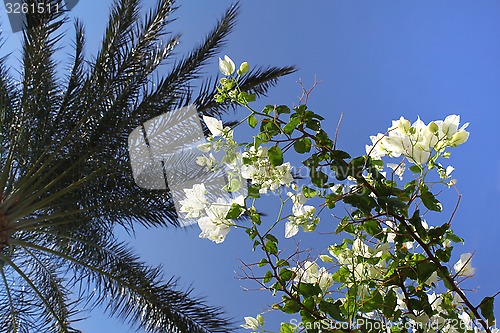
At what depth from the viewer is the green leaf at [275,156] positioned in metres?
1.80

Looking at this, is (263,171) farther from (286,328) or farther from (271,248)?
(286,328)

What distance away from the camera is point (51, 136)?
236 inches

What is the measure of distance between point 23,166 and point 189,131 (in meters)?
2.02

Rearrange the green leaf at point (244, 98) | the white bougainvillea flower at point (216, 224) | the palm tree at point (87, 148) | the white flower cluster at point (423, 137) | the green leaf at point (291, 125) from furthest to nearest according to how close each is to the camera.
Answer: the palm tree at point (87, 148) → the green leaf at point (244, 98) → the white bougainvillea flower at point (216, 224) → the green leaf at point (291, 125) → the white flower cluster at point (423, 137)

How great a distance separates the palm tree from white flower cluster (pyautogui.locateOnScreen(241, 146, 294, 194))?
387 centimetres

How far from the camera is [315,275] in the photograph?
193 centimetres

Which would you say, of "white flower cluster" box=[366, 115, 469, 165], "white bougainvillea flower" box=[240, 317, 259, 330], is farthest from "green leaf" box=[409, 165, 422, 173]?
"white bougainvillea flower" box=[240, 317, 259, 330]

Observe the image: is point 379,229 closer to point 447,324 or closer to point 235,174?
point 447,324

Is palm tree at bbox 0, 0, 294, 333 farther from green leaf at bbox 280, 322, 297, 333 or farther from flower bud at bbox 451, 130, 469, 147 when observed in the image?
flower bud at bbox 451, 130, 469, 147

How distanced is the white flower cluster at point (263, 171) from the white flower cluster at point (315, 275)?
323 mm

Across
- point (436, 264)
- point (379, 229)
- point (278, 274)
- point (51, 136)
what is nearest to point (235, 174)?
point (278, 274)

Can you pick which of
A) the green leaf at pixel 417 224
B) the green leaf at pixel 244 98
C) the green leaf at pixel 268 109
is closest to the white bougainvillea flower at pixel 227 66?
the green leaf at pixel 244 98

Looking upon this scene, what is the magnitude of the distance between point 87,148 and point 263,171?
4456 millimetres

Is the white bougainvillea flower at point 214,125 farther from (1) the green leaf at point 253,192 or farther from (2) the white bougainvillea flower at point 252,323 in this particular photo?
(2) the white bougainvillea flower at point 252,323
